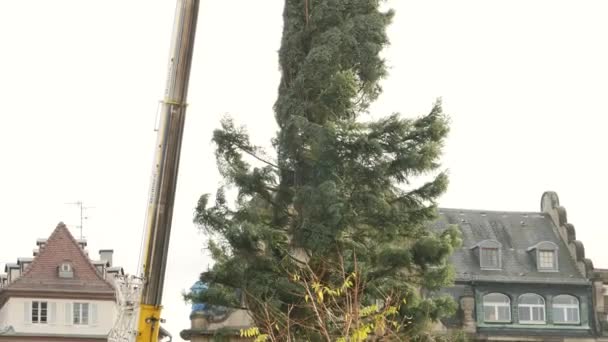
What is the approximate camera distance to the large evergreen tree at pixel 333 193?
4138cm

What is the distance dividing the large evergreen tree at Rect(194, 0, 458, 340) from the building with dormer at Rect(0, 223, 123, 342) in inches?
1647

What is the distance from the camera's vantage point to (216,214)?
4281 cm

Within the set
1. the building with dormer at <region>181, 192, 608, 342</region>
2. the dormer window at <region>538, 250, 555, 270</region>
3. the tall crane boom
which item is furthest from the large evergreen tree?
the dormer window at <region>538, 250, 555, 270</region>

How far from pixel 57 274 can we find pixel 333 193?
4626cm

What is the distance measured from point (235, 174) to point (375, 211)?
4032 mm

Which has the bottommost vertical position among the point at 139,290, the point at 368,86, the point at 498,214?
the point at 139,290

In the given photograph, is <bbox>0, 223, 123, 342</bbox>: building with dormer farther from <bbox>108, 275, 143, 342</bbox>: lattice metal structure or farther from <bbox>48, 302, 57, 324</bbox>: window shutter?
<bbox>108, 275, 143, 342</bbox>: lattice metal structure

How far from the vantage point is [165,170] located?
1093 inches

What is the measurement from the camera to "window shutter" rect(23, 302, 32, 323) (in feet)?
275

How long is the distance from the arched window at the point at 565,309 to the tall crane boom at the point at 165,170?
43.0 metres

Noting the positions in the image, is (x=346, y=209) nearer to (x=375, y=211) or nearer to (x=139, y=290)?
(x=375, y=211)

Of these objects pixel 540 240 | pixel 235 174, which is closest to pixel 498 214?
pixel 540 240

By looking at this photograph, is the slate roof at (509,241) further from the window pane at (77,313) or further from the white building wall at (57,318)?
the window pane at (77,313)

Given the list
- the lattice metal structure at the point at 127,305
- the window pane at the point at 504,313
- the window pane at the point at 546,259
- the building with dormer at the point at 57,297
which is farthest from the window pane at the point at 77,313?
the lattice metal structure at the point at 127,305
